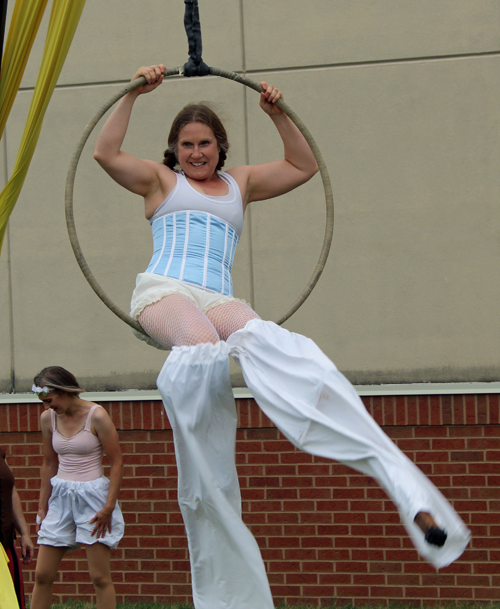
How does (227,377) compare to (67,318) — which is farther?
(67,318)

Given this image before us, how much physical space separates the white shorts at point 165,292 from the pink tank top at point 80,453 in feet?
4.17

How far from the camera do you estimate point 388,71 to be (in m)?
5.11

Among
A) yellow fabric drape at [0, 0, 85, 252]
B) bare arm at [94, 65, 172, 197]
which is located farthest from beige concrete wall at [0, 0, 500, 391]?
yellow fabric drape at [0, 0, 85, 252]

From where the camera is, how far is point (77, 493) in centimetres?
450

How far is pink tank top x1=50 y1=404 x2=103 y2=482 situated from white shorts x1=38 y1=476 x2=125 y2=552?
0.04 m

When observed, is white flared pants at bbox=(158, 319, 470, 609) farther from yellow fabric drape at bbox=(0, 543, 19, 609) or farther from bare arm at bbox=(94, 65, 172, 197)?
bare arm at bbox=(94, 65, 172, 197)

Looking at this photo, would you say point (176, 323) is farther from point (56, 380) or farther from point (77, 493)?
point (77, 493)

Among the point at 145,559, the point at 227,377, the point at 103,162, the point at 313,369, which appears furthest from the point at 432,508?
the point at 145,559

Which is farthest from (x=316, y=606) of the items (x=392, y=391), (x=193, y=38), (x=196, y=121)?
(x=193, y=38)

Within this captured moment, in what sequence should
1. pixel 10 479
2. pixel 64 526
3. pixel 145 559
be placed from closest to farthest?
pixel 10 479 → pixel 64 526 → pixel 145 559

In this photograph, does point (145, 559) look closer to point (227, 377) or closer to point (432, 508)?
point (227, 377)

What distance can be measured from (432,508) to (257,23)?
3569 millimetres

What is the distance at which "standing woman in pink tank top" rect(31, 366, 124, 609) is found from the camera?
175 inches

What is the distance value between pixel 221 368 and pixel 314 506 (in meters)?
2.40
